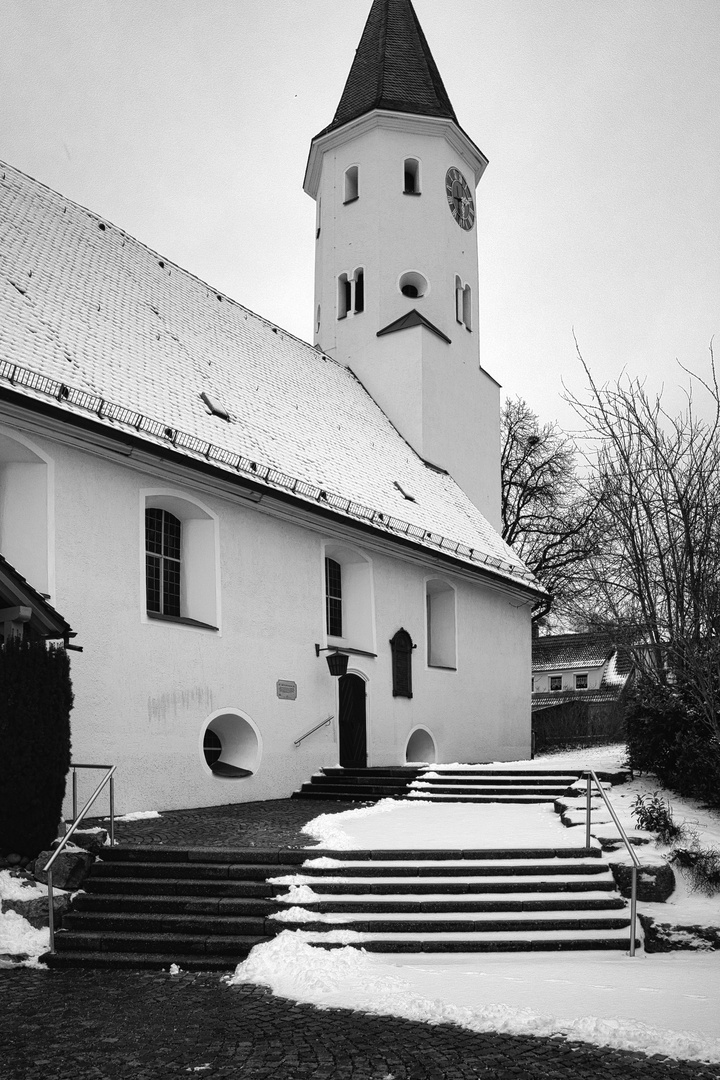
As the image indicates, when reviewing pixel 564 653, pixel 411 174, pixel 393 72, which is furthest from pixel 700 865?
pixel 564 653

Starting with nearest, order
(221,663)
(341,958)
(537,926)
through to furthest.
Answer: (341,958) → (537,926) → (221,663)

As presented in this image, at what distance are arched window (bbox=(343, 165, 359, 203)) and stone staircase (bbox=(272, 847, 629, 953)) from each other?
2273cm

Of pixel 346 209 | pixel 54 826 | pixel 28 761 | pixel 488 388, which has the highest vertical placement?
pixel 346 209

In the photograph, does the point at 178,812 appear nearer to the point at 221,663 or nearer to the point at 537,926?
the point at 221,663

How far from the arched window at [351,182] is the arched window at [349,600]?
1378cm

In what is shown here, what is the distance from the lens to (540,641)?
5403 cm

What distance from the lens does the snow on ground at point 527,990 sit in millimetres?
6719

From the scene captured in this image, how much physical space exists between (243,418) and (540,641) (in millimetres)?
38046

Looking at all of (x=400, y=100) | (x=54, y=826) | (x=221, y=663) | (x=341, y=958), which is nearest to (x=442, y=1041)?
(x=341, y=958)

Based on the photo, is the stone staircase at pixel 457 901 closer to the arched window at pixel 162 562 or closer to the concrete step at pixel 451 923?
the concrete step at pixel 451 923

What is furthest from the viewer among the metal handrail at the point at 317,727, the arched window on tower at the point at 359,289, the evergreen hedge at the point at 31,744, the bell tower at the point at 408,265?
the arched window on tower at the point at 359,289

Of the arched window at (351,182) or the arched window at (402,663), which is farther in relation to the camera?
the arched window at (351,182)

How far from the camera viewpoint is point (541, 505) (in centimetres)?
3900

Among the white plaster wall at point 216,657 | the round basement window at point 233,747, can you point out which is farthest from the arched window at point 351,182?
the round basement window at point 233,747
